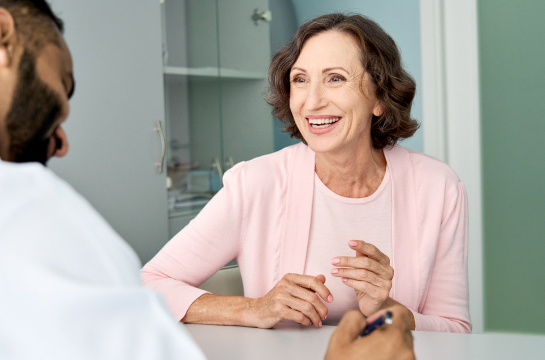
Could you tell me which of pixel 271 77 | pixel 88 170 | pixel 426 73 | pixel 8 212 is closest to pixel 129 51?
pixel 88 170

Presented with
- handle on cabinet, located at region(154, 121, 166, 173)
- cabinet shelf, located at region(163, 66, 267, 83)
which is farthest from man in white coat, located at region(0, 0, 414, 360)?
cabinet shelf, located at region(163, 66, 267, 83)

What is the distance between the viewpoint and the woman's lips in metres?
1.24

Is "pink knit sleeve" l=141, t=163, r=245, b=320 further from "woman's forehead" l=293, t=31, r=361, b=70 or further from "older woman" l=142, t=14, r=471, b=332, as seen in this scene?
"woman's forehead" l=293, t=31, r=361, b=70

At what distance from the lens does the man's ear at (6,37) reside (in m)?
0.37

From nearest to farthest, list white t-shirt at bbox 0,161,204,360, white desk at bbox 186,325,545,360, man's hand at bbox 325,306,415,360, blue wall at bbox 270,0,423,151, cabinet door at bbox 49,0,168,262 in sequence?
white t-shirt at bbox 0,161,204,360 → man's hand at bbox 325,306,415,360 → white desk at bbox 186,325,545,360 → cabinet door at bbox 49,0,168,262 → blue wall at bbox 270,0,423,151

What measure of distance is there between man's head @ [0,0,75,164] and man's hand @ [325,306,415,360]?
1.15 ft

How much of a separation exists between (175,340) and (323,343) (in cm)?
56

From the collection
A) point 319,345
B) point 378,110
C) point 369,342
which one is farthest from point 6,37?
point 378,110

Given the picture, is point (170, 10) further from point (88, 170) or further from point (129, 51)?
point (88, 170)

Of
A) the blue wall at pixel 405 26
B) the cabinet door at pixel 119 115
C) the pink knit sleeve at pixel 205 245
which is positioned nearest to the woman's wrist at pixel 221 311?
the pink knit sleeve at pixel 205 245

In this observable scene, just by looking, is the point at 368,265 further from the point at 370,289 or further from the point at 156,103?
the point at 156,103

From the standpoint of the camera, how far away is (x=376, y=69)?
49.1 inches

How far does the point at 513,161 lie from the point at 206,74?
5.10 feet

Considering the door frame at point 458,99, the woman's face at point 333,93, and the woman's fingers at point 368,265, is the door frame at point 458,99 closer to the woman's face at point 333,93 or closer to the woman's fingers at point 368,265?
the woman's face at point 333,93
